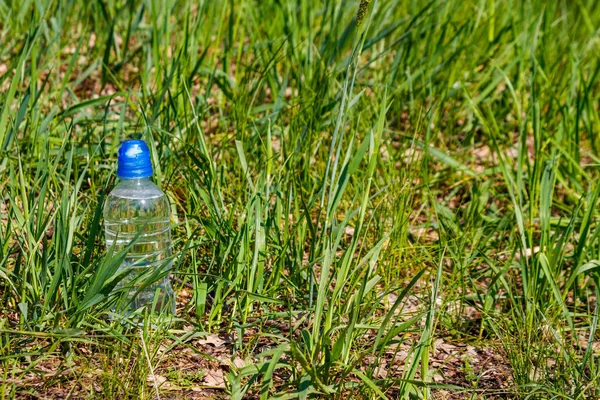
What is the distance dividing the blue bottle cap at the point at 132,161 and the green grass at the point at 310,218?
0.10m

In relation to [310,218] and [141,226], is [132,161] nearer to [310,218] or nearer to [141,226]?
[141,226]

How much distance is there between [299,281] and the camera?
263 centimetres

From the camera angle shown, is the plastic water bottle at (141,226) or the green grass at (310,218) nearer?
the green grass at (310,218)

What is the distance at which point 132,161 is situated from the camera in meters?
2.35

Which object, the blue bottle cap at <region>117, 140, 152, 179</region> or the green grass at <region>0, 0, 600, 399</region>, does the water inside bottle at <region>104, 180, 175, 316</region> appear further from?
the blue bottle cap at <region>117, 140, 152, 179</region>

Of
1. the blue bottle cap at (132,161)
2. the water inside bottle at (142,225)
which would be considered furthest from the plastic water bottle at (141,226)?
the blue bottle cap at (132,161)

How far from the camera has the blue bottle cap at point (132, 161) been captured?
7.72 feet

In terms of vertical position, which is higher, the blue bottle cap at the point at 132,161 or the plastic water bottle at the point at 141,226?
the blue bottle cap at the point at 132,161

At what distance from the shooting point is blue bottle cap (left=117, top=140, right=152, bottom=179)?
2352 millimetres

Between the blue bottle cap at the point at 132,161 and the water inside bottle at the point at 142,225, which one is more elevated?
the blue bottle cap at the point at 132,161

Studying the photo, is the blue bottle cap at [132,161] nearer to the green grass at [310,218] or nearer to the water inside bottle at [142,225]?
the green grass at [310,218]

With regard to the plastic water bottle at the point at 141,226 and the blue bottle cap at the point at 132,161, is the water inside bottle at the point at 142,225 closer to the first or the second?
the plastic water bottle at the point at 141,226

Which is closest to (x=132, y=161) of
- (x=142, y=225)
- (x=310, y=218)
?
(x=142, y=225)

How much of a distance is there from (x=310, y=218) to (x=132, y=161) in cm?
53
